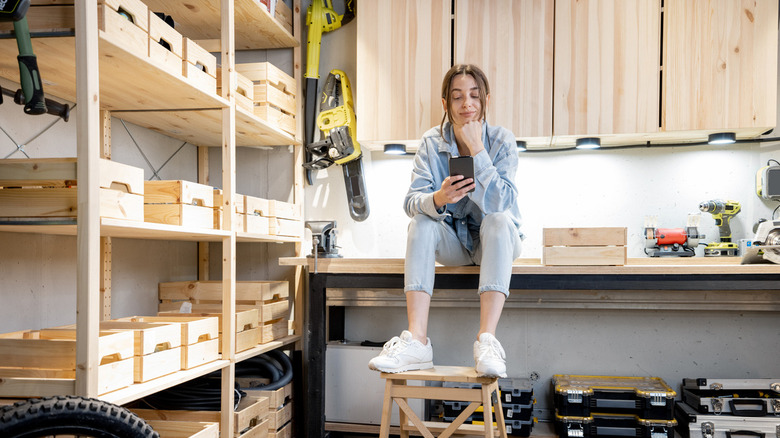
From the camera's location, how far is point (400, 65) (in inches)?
118

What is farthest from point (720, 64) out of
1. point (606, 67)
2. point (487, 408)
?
point (487, 408)

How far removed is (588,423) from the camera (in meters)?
2.56

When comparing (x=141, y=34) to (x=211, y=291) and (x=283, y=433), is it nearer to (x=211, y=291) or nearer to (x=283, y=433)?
(x=211, y=291)

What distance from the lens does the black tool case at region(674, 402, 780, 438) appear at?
7.97 feet

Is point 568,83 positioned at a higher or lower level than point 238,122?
higher

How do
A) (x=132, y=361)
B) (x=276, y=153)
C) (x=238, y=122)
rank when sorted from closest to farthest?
(x=132, y=361) < (x=238, y=122) < (x=276, y=153)

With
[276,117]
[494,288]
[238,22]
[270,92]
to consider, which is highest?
[238,22]

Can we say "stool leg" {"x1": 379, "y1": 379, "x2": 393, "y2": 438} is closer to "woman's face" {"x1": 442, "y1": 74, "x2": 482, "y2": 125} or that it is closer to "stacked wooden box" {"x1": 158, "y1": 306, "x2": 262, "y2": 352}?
"stacked wooden box" {"x1": 158, "y1": 306, "x2": 262, "y2": 352}

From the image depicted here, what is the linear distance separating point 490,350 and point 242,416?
1.08 m

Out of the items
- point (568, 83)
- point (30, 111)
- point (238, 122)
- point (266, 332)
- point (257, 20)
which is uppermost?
point (257, 20)

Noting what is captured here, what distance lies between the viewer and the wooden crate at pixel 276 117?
2828 mm

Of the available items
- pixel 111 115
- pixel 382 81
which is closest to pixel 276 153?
pixel 382 81

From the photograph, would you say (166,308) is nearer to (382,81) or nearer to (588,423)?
(382,81)

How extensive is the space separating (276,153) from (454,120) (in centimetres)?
131
